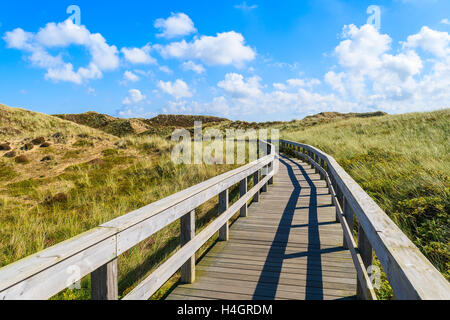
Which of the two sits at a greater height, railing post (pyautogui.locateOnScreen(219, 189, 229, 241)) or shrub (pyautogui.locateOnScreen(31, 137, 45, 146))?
shrub (pyautogui.locateOnScreen(31, 137, 45, 146))

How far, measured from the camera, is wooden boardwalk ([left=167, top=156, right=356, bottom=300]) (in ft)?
11.2

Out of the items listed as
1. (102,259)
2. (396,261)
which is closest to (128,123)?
(102,259)

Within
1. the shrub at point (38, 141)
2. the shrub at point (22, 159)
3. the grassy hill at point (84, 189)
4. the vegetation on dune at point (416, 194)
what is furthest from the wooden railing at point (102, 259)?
the shrub at point (38, 141)

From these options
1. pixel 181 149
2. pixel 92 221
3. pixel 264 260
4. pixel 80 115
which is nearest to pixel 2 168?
pixel 181 149

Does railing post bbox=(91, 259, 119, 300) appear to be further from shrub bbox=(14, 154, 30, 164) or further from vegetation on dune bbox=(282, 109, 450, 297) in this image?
shrub bbox=(14, 154, 30, 164)

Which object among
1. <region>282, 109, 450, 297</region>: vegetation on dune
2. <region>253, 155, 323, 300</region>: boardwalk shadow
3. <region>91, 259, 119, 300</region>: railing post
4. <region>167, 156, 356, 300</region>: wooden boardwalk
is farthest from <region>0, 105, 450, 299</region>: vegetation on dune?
<region>91, 259, 119, 300</region>: railing post

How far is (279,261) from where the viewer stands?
13.9 ft

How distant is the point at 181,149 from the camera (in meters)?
17.1

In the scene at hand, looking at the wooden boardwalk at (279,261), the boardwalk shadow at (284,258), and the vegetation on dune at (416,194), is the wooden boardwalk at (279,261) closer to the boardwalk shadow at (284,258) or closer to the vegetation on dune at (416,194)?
the boardwalk shadow at (284,258)

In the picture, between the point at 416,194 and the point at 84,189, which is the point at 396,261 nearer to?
the point at 416,194

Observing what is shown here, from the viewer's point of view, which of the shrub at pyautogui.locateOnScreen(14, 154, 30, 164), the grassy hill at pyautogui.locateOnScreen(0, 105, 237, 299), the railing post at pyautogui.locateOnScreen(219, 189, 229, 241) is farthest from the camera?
the shrub at pyautogui.locateOnScreen(14, 154, 30, 164)
